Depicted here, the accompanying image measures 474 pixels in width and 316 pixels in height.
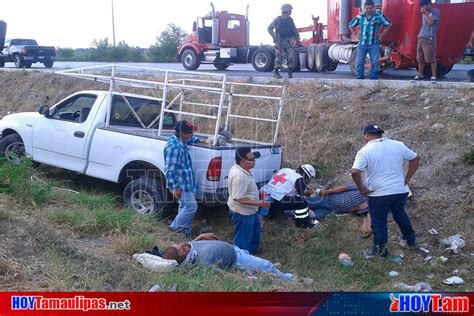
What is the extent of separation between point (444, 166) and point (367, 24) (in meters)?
5.16

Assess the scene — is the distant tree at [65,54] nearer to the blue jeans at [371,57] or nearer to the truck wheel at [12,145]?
the blue jeans at [371,57]

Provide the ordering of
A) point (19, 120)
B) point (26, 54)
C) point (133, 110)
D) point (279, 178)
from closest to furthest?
point (279, 178) → point (133, 110) → point (19, 120) → point (26, 54)

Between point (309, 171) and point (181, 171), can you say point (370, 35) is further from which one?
point (181, 171)

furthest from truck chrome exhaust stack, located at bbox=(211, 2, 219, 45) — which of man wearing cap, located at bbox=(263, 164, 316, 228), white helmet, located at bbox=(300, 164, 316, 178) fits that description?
man wearing cap, located at bbox=(263, 164, 316, 228)

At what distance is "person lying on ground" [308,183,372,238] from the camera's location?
8547mm

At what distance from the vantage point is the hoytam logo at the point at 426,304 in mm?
4047

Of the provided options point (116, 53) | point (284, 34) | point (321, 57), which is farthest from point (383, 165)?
point (116, 53)

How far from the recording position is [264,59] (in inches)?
830

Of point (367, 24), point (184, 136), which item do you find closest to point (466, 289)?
point (184, 136)

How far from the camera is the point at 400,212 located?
735 cm

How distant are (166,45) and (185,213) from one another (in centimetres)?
3277

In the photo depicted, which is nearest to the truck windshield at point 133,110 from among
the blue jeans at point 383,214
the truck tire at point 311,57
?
Result: the blue jeans at point 383,214

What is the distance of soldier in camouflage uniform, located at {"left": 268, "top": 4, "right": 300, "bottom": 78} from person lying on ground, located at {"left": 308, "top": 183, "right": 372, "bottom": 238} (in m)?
6.31

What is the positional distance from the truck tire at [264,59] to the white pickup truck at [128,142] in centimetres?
1162
